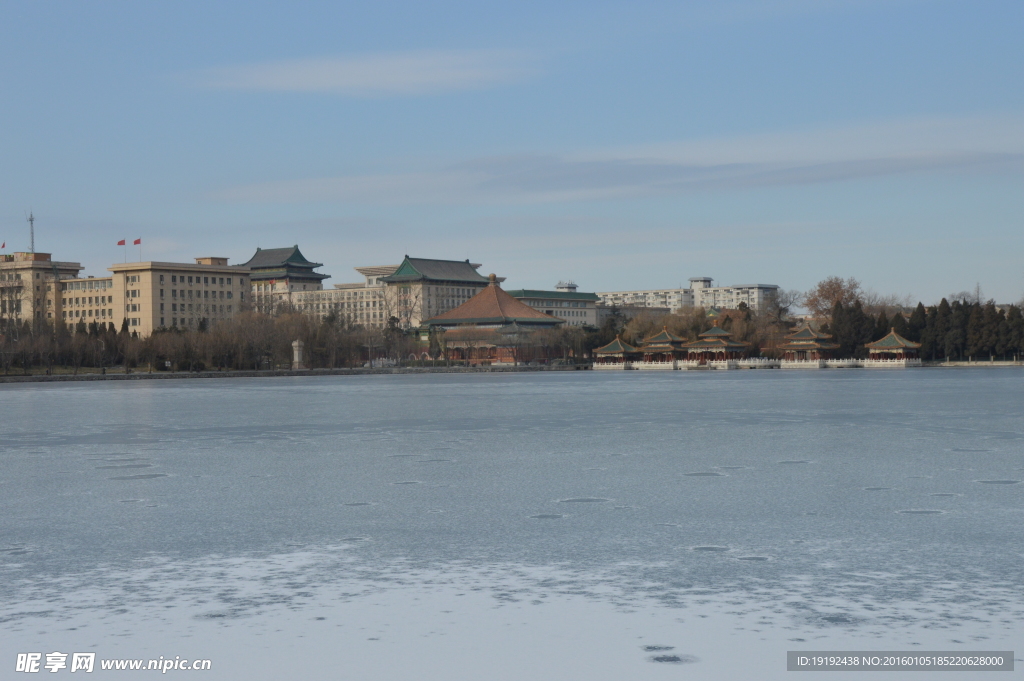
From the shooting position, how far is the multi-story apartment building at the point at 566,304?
15025cm

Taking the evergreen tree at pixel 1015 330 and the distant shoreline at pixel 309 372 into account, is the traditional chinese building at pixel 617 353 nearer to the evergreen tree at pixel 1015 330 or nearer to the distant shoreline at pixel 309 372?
the distant shoreline at pixel 309 372

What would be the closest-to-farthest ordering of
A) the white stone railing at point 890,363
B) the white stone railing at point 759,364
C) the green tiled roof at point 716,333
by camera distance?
the white stone railing at point 890,363 → the white stone railing at point 759,364 → the green tiled roof at point 716,333

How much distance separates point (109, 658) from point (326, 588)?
5.46 feet

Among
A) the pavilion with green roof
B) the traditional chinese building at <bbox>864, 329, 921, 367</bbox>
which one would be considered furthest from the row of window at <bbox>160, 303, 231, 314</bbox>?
the pavilion with green roof

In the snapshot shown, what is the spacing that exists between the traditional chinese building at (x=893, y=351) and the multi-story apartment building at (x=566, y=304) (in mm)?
63540

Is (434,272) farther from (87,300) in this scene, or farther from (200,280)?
(87,300)

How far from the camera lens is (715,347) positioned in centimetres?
9375

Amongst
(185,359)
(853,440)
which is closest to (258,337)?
(185,359)

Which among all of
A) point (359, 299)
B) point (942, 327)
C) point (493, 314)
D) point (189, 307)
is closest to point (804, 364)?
point (942, 327)

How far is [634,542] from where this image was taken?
8.32 m

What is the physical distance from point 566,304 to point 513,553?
149m

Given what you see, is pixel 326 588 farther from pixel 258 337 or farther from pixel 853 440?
pixel 258 337

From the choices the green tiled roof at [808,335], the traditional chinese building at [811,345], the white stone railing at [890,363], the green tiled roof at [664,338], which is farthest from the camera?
the green tiled roof at [664,338]

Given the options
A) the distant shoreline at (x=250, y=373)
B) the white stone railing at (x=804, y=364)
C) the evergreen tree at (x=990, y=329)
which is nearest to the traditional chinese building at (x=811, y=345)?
the white stone railing at (x=804, y=364)
